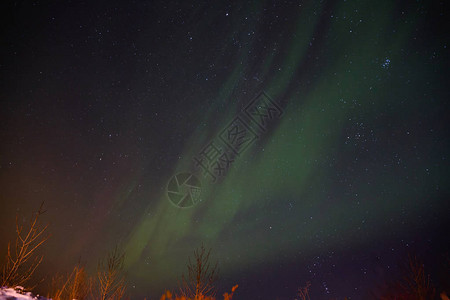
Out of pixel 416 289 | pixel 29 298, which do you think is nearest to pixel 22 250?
pixel 29 298

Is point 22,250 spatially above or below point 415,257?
above

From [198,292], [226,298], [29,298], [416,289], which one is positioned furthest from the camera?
[416,289]

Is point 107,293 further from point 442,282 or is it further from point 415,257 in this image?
point 442,282

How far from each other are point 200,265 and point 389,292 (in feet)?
49.0

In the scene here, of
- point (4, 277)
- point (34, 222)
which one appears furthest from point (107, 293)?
point (34, 222)

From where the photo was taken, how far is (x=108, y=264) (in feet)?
38.1

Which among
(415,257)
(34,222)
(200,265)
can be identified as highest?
(34,222)

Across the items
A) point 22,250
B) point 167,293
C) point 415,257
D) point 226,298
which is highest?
point 22,250

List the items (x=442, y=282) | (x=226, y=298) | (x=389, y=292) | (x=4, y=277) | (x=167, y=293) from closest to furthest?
(x=167, y=293)
(x=226, y=298)
(x=4, y=277)
(x=442, y=282)
(x=389, y=292)

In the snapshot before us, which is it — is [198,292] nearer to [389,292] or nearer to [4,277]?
[4,277]

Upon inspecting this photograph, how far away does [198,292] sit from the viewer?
33.8 feet

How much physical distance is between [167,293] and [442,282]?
1944cm

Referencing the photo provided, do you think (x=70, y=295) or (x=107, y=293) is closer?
(x=107, y=293)

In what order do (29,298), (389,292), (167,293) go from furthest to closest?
1. (389,292)
2. (167,293)
3. (29,298)
